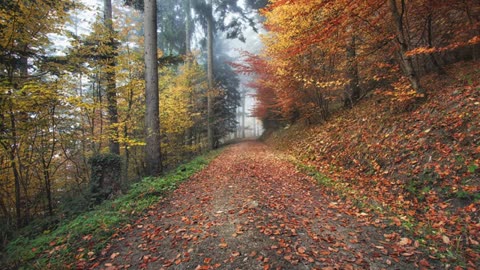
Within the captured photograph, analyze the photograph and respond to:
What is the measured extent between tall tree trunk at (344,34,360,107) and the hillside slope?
2001 mm

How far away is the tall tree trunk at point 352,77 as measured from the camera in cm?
859

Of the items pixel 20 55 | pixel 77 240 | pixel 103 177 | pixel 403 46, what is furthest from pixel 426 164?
pixel 20 55

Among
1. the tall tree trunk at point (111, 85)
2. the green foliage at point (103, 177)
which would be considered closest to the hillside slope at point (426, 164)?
the green foliage at point (103, 177)

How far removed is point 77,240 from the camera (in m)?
3.36

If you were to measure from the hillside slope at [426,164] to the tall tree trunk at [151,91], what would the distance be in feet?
18.2

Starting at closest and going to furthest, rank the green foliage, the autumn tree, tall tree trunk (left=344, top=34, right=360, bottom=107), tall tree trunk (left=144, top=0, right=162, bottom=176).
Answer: the autumn tree, the green foliage, tall tree trunk (left=144, top=0, right=162, bottom=176), tall tree trunk (left=344, top=34, right=360, bottom=107)

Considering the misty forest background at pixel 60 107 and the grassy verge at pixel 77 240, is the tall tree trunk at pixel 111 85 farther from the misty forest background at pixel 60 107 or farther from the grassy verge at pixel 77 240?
the grassy verge at pixel 77 240

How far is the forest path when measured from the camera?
2760 millimetres

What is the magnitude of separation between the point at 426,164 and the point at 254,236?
3.97m

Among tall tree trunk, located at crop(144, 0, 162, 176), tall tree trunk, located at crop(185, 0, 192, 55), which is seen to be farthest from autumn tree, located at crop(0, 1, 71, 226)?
tall tree trunk, located at crop(185, 0, 192, 55)

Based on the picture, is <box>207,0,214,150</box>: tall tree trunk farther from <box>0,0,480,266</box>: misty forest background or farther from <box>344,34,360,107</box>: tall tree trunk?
<box>344,34,360,107</box>: tall tree trunk

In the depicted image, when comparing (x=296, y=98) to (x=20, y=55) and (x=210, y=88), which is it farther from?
(x=20, y=55)

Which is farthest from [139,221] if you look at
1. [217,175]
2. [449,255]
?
[449,255]

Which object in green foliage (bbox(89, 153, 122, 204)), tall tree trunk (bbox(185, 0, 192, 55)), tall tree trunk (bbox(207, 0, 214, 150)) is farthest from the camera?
tall tree trunk (bbox(185, 0, 192, 55))
